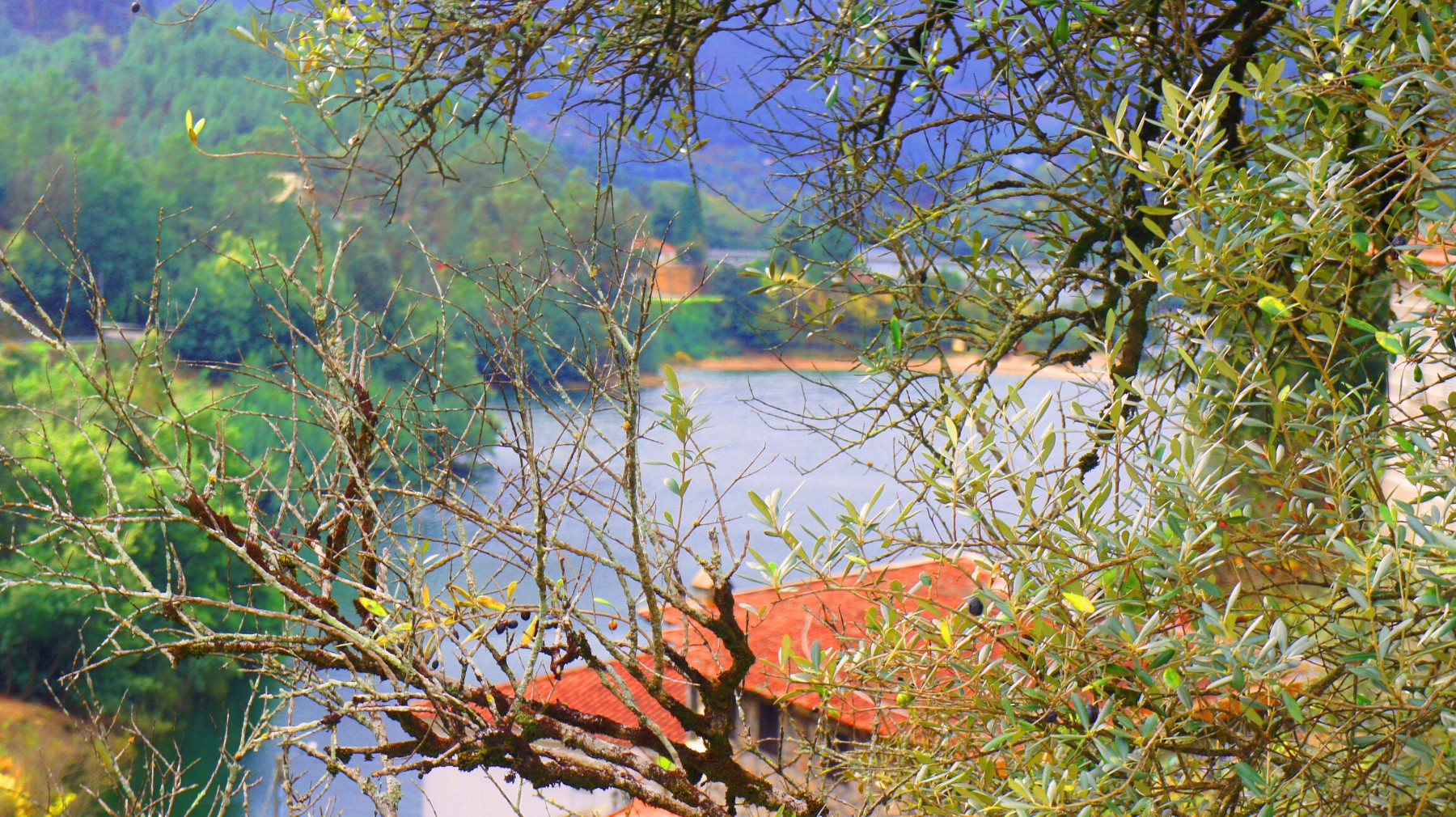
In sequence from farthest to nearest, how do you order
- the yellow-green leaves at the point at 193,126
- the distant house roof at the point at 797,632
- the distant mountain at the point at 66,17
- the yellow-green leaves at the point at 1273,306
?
1. the distant mountain at the point at 66,17
2. the yellow-green leaves at the point at 193,126
3. the distant house roof at the point at 797,632
4. the yellow-green leaves at the point at 1273,306

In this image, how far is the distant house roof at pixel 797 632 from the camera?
4.67 feet

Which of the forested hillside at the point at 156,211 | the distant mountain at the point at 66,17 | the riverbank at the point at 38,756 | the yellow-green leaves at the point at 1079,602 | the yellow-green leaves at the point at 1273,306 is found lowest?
→ the riverbank at the point at 38,756

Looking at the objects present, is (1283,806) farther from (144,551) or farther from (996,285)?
(144,551)

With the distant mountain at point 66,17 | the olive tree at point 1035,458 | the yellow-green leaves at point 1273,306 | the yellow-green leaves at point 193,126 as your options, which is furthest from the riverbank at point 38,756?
the distant mountain at point 66,17

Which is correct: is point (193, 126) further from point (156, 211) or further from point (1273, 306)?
point (156, 211)

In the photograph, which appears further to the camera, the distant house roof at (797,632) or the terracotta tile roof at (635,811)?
the terracotta tile roof at (635,811)

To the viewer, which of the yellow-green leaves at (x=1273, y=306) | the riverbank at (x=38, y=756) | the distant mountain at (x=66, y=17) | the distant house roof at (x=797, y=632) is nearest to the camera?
the yellow-green leaves at (x=1273, y=306)

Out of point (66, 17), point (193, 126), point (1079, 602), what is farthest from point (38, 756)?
point (66, 17)

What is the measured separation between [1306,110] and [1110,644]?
810mm

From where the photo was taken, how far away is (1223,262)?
1.10 metres

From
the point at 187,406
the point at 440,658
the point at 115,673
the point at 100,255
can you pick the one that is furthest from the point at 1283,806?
the point at 100,255

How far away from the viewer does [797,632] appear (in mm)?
6703

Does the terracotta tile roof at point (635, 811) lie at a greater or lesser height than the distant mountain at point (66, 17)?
lesser

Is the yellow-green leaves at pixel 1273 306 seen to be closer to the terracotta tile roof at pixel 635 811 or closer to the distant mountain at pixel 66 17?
the terracotta tile roof at pixel 635 811
